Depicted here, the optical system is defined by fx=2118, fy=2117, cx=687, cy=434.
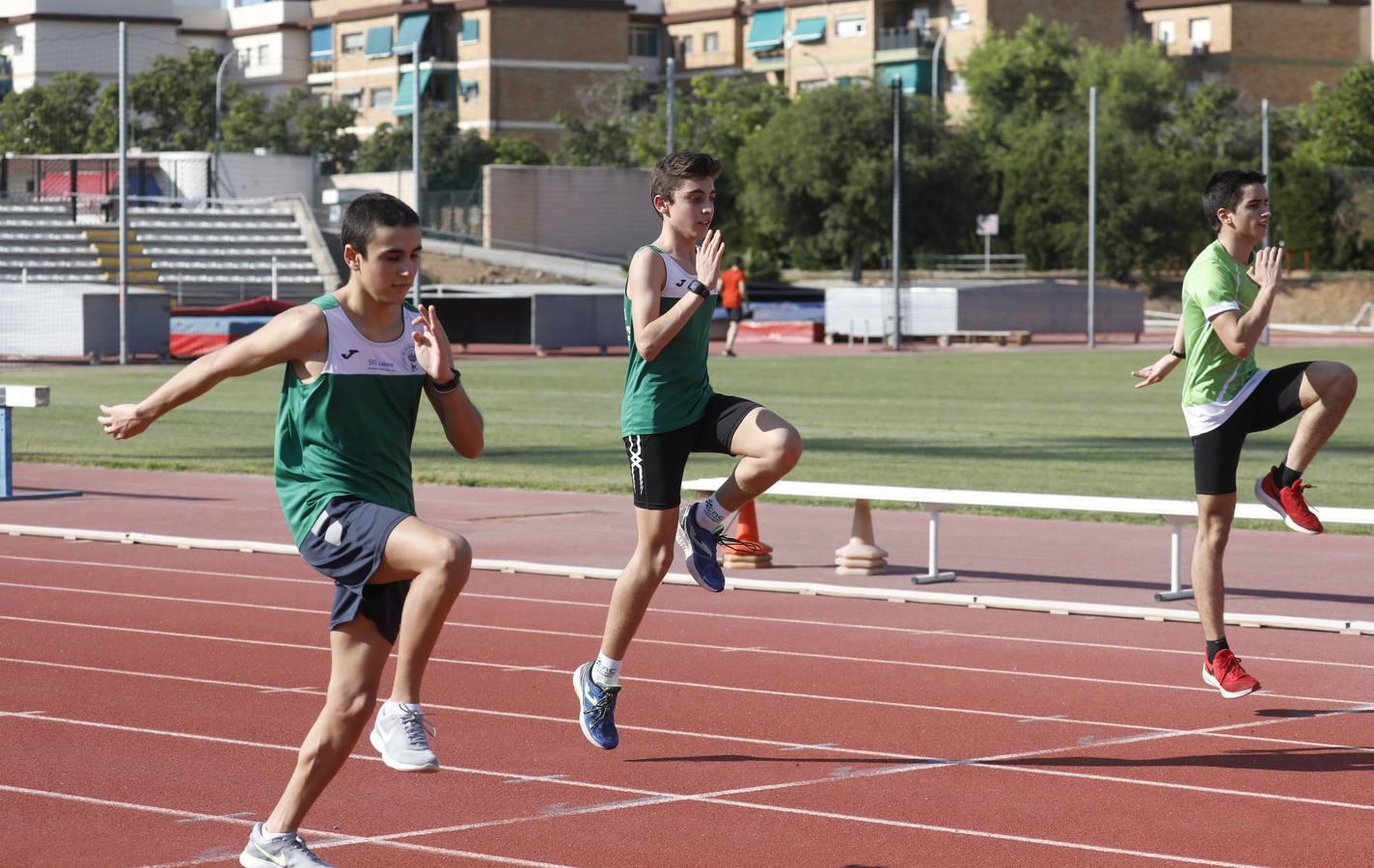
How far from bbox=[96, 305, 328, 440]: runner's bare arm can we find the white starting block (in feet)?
36.4

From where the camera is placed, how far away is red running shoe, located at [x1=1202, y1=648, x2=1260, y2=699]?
786cm

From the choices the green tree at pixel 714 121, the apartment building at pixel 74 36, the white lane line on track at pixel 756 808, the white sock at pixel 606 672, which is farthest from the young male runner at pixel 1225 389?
the apartment building at pixel 74 36

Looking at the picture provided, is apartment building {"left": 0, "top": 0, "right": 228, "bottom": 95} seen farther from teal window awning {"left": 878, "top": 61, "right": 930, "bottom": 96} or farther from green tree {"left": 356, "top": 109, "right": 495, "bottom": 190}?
teal window awning {"left": 878, "top": 61, "right": 930, "bottom": 96}

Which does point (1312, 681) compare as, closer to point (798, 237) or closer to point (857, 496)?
point (857, 496)

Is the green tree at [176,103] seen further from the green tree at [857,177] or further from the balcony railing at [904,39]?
the balcony railing at [904,39]

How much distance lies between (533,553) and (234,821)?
22.7 feet

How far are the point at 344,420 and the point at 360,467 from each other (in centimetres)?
13

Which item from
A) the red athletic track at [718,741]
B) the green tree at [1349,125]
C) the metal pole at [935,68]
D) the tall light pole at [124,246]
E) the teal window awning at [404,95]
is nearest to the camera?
the red athletic track at [718,741]

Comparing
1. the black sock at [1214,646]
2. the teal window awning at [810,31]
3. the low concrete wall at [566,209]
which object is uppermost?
the teal window awning at [810,31]

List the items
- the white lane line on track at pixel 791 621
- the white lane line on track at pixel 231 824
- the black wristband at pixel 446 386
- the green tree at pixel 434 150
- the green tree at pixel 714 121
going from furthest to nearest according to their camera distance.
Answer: the green tree at pixel 434 150
the green tree at pixel 714 121
the white lane line on track at pixel 791 621
the white lane line on track at pixel 231 824
the black wristband at pixel 446 386

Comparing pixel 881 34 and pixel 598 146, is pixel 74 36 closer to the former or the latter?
pixel 598 146

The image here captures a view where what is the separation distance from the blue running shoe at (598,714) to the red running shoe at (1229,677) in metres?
2.36

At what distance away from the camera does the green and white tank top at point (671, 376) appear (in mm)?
7273

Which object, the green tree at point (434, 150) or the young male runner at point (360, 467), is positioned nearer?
the young male runner at point (360, 467)
